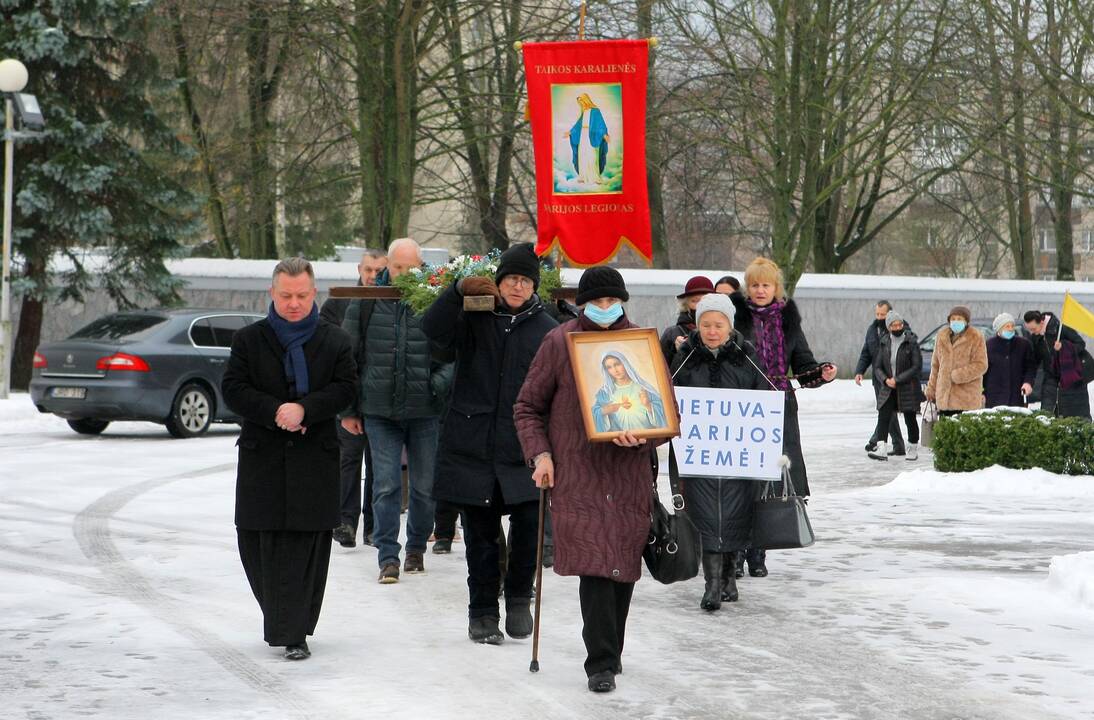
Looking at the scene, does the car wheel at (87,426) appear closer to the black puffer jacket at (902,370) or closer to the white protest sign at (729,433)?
the black puffer jacket at (902,370)

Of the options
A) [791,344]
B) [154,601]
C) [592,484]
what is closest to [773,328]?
[791,344]

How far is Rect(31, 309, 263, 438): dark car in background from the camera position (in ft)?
61.8

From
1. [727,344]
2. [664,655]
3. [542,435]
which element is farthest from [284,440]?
[727,344]

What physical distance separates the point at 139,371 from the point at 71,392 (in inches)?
33.7

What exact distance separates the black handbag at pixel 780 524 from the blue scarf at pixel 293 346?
2.68m

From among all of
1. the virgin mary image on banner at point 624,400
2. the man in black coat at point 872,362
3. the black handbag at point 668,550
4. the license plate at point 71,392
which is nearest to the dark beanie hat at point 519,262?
the virgin mary image on banner at point 624,400

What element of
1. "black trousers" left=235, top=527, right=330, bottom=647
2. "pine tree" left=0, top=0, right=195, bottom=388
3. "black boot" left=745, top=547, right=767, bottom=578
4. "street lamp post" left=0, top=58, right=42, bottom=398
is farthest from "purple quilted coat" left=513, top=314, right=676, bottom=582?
"pine tree" left=0, top=0, right=195, bottom=388

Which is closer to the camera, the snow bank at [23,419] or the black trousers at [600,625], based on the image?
the black trousers at [600,625]

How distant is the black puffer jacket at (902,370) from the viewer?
713 inches

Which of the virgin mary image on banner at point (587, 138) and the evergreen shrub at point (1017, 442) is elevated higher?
the virgin mary image on banner at point (587, 138)

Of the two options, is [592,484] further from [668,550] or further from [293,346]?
[293,346]

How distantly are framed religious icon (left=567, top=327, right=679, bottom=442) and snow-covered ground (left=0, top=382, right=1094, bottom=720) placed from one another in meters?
1.09

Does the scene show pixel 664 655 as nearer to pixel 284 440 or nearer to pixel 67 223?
pixel 284 440

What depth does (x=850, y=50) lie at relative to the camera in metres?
32.0
